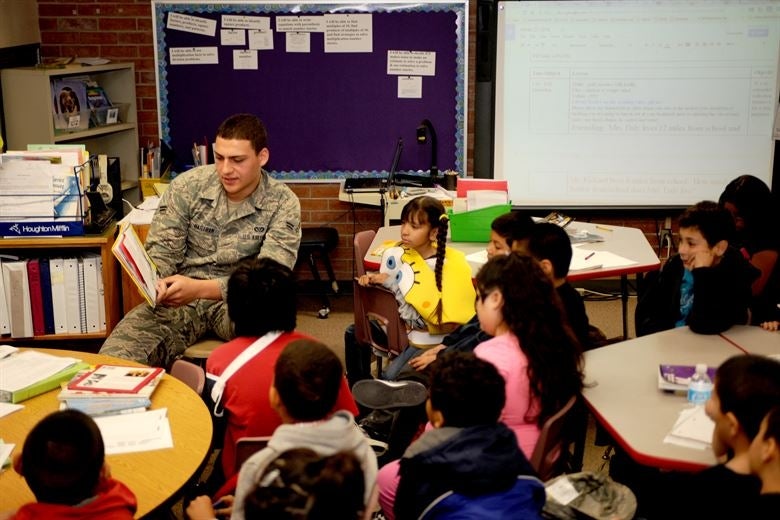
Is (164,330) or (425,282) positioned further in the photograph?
(164,330)

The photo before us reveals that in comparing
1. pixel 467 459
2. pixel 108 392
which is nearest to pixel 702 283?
pixel 467 459

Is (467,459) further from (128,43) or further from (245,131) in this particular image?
(128,43)

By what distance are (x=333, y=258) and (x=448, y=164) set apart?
0.97m

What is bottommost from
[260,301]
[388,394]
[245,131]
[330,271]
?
[330,271]

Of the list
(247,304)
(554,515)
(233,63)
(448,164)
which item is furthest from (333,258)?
(554,515)

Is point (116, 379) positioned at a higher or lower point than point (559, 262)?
lower

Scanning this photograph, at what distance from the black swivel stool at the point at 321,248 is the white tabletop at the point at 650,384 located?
103 inches

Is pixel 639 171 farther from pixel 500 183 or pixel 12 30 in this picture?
pixel 12 30

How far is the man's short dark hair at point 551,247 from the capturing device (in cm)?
296

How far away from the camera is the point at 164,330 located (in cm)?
342

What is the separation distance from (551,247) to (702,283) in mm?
537

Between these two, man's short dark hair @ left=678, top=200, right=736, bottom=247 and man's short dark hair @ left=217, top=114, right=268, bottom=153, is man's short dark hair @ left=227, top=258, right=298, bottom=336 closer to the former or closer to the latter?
man's short dark hair @ left=217, top=114, right=268, bottom=153

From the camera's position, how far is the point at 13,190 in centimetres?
364

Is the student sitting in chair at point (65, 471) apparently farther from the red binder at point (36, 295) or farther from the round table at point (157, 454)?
the red binder at point (36, 295)
